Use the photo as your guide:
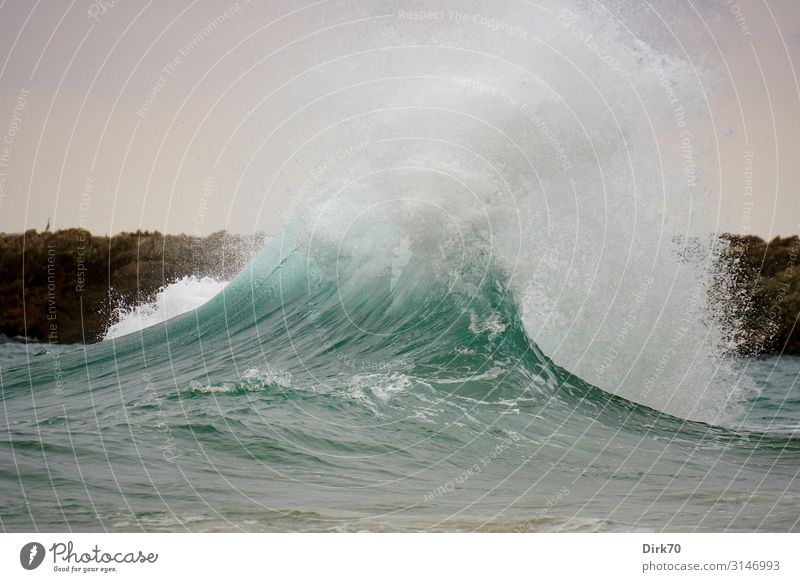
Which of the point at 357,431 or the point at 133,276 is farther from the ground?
the point at 133,276

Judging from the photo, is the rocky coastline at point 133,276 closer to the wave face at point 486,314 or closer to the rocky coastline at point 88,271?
the rocky coastline at point 88,271

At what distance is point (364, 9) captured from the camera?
11.1 m

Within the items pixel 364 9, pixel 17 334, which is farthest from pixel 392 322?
pixel 17 334

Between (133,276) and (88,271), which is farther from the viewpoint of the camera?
(88,271)

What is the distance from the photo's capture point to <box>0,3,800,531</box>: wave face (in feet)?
31.0
